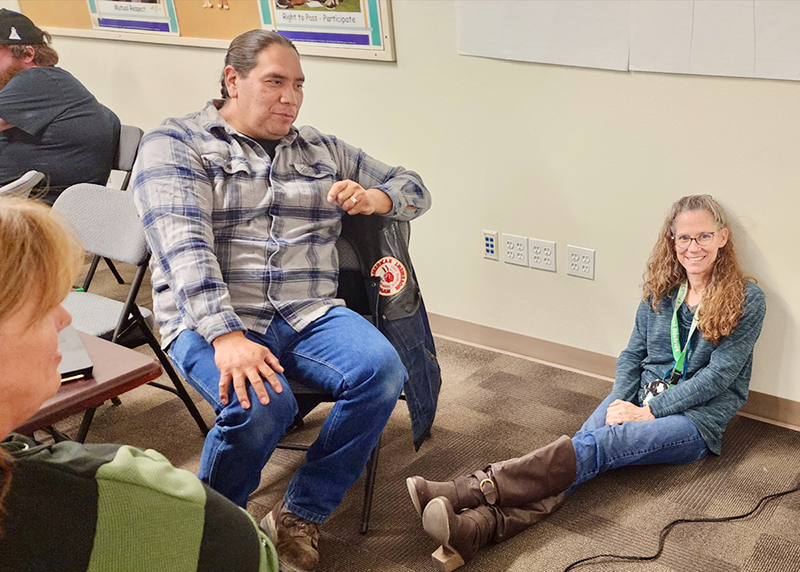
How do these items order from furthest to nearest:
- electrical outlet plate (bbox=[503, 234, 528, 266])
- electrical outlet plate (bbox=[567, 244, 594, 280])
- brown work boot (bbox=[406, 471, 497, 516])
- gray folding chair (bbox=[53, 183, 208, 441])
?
electrical outlet plate (bbox=[503, 234, 528, 266])
electrical outlet plate (bbox=[567, 244, 594, 280])
gray folding chair (bbox=[53, 183, 208, 441])
brown work boot (bbox=[406, 471, 497, 516])

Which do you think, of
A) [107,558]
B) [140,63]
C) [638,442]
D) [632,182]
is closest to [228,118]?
[632,182]

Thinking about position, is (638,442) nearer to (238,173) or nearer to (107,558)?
(238,173)

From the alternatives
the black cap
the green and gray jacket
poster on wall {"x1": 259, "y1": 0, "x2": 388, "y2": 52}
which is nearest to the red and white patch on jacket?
poster on wall {"x1": 259, "y1": 0, "x2": 388, "y2": 52}

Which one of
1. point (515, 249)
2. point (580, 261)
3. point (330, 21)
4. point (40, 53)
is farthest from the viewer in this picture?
point (40, 53)

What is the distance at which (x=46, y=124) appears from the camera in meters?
3.46

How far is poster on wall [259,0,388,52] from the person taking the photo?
9.71 feet

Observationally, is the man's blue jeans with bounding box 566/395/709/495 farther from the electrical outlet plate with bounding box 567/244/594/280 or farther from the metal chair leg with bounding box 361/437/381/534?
the electrical outlet plate with bounding box 567/244/594/280

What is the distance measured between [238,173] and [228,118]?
0.20m

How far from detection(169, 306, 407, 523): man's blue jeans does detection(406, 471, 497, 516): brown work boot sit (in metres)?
0.17

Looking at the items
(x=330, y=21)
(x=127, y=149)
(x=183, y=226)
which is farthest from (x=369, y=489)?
(x=127, y=149)

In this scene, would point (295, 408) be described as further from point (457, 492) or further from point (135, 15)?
point (135, 15)

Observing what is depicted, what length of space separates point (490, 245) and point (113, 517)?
7.94ft

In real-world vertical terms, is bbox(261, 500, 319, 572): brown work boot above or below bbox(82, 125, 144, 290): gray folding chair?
below

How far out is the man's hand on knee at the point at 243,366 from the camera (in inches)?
71.9
